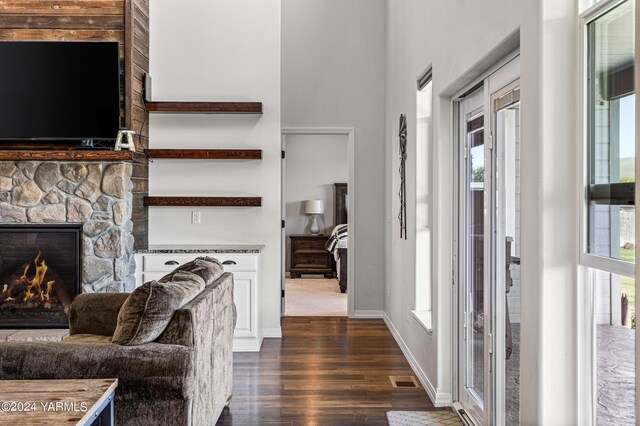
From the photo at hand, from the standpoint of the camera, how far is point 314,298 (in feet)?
24.8

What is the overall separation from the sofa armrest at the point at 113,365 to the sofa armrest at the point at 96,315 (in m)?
1.13

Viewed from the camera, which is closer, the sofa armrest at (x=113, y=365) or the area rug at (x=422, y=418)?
the sofa armrest at (x=113, y=365)

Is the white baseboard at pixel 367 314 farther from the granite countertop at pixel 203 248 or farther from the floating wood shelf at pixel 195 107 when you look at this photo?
the floating wood shelf at pixel 195 107

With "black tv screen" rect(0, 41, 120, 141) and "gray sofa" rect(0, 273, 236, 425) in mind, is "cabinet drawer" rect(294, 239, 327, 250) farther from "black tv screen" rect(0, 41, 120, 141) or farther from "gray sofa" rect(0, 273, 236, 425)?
"gray sofa" rect(0, 273, 236, 425)

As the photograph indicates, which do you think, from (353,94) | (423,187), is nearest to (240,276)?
(423,187)

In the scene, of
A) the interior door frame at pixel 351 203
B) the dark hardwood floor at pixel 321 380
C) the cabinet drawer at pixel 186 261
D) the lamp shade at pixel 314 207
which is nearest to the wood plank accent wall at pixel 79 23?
the cabinet drawer at pixel 186 261

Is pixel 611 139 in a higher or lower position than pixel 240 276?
higher

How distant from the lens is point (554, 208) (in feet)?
6.22

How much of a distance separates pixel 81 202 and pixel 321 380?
2379 mm

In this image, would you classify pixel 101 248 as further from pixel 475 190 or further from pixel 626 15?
pixel 626 15

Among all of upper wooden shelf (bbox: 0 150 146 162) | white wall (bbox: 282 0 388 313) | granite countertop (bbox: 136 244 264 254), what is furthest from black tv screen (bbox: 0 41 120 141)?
white wall (bbox: 282 0 388 313)

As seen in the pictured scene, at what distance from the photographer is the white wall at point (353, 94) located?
6.28 metres

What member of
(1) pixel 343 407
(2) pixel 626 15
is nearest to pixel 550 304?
(2) pixel 626 15

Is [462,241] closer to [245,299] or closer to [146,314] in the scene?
[146,314]
